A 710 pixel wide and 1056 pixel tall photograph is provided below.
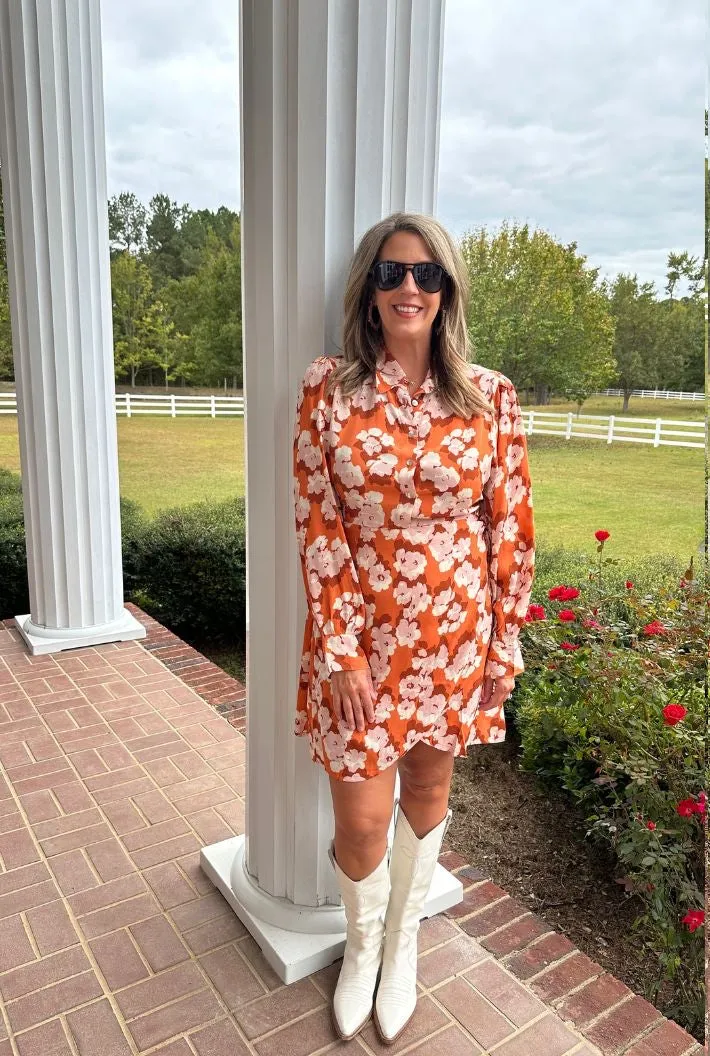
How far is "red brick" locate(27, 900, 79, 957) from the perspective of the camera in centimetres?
204

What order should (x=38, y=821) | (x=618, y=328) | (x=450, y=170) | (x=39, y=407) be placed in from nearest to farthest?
(x=38, y=821), (x=39, y=407), (x=618, y=328), (x=450, y=170)

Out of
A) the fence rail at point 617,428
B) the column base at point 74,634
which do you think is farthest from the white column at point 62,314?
the fence rail at point 617,428

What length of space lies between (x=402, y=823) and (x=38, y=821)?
1491 millimetres

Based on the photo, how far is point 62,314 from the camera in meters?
3.76

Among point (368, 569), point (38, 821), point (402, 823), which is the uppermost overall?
point (368, 569)

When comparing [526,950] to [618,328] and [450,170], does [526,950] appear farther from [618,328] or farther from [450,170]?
[450,170]

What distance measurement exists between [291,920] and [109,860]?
2.46 ft

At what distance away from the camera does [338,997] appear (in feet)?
5.93

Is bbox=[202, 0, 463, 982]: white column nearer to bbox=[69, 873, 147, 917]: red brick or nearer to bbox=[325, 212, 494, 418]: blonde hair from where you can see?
bbox=[325, 212, 494, 418]: blonde hair

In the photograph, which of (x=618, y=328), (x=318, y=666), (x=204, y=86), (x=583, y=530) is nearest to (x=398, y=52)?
(x=318, y=666)

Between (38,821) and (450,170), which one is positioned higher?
(450,170)

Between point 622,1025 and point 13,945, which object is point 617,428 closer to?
point 622,1025

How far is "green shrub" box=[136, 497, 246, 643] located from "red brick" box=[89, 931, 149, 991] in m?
3.31

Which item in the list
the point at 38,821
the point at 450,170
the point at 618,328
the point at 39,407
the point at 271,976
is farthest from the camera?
the point at 450,170
